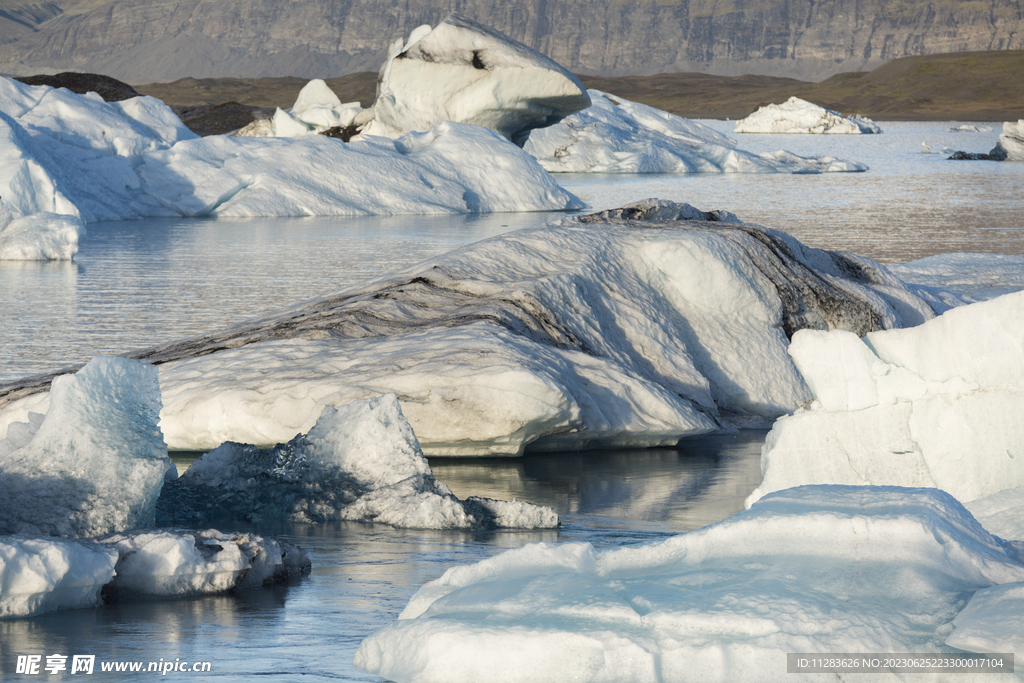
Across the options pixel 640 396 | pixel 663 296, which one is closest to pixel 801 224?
pixel 663 296

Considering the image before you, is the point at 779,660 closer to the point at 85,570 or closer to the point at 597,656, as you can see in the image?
the point at 597,656

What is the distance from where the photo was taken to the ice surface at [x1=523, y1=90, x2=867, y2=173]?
39938 mm

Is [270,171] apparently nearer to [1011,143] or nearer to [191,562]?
[191,562]

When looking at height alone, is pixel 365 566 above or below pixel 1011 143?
below

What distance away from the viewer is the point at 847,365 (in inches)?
181

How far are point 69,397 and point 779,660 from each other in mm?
2593

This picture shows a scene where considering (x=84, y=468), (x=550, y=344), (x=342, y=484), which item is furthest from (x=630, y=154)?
(x=84, y=468)

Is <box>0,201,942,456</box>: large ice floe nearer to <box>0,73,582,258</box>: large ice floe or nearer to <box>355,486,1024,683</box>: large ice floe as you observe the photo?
<box>355,486,1024,683</box>: large ice floe

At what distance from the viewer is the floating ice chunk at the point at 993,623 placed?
2395mm

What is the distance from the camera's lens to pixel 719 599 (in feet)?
8.63

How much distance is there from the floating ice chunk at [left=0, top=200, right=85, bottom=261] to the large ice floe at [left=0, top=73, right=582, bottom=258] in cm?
485

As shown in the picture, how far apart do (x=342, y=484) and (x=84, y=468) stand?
1032 mm

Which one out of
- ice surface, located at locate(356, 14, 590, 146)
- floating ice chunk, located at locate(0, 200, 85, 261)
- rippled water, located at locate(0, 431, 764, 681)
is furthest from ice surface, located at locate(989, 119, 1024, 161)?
rippled water, located at locate(0, 431, 764, 681)

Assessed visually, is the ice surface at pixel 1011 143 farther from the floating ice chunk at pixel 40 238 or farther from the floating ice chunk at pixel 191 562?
the floating ice chunk at pixel 191 562
